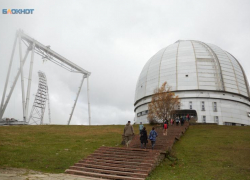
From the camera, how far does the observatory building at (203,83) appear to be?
152ft

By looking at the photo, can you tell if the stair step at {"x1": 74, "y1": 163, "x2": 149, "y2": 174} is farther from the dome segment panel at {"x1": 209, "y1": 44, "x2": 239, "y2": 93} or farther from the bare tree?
the dome segment panel at {"x1": 209, "y1": 44, "x2": 239, "y2": 93}

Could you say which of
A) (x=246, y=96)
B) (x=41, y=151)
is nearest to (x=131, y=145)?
(x=41, y=151)

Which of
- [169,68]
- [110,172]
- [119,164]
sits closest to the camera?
[110,172]

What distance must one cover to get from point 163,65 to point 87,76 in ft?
61.9

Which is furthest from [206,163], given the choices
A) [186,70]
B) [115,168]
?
[186,70]

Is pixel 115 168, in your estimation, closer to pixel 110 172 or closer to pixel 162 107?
pixel 110 172

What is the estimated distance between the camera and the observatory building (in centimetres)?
4638

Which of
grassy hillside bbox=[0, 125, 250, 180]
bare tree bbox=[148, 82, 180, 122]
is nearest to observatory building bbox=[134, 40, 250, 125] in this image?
bare tree bbox=[148, 82, 180, 122]

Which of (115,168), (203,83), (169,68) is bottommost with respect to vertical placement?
(115,168)

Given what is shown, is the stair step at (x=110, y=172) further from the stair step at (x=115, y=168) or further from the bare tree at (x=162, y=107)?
the bare tree at (x=162, y=107)

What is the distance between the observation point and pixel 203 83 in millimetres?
47656

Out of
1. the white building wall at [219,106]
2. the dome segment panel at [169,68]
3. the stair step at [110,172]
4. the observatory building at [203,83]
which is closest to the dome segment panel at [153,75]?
the observatory building at [203,83]

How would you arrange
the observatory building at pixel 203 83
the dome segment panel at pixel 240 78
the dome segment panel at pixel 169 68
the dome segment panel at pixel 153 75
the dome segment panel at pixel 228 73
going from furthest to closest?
the dome segment panel at pixel 153 75
the dome segment panel at pixel 240 78
the dome segment panel at pixel 169 68
the dome segment panel at pixel 228 73
the observatory building at pixel 203 83

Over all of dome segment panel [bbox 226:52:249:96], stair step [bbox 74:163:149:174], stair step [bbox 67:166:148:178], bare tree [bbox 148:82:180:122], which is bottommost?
stair step [bbox 67:166:148:178]
